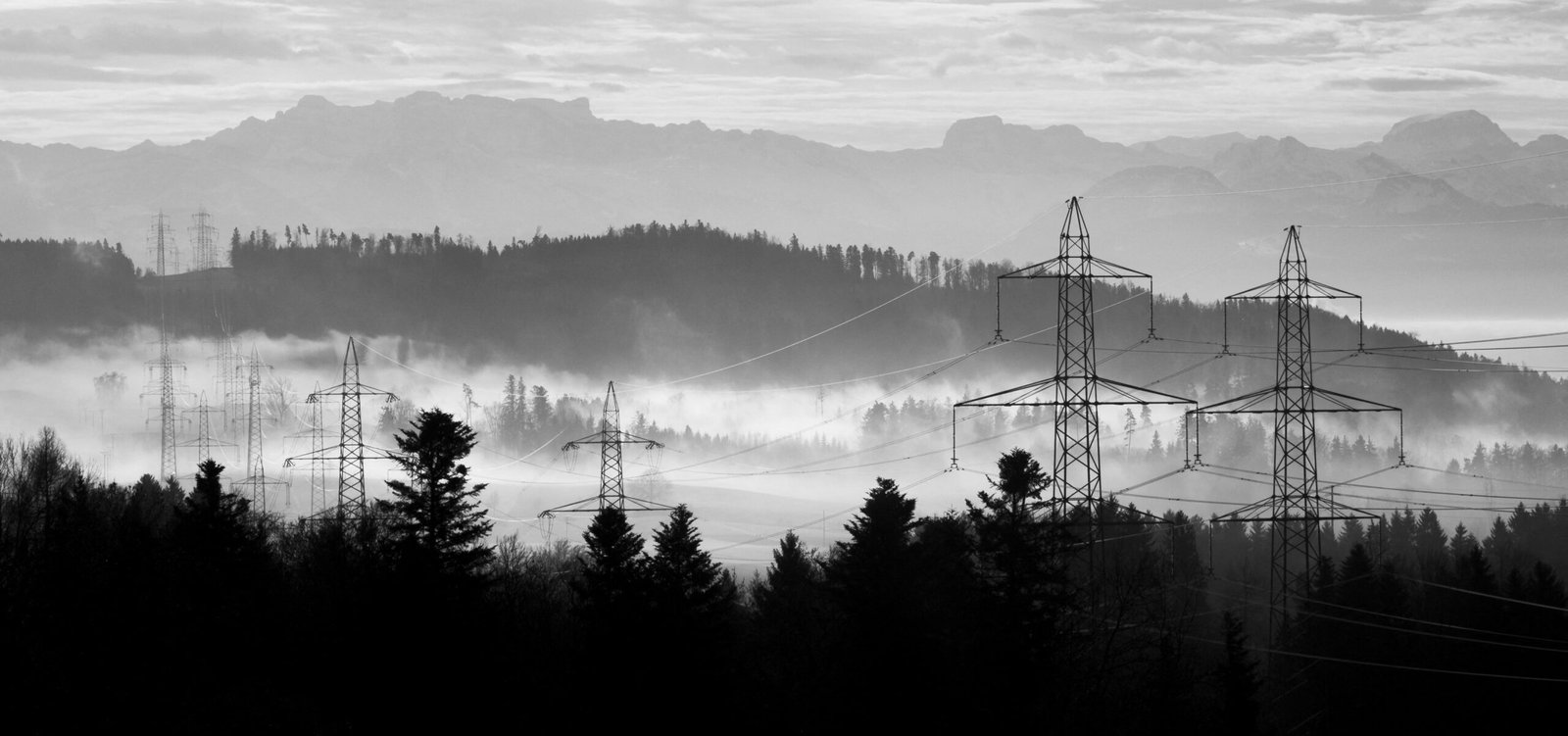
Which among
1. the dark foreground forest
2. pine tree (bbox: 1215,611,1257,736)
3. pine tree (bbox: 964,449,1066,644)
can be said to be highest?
pine tree (bbox: 964,449,1066,644)

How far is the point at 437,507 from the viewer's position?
51562mm

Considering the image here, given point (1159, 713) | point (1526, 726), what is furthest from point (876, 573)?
point (1526, 726)

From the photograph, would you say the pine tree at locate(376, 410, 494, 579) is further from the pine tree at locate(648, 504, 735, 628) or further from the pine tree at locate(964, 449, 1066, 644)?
the pine tree at locate(964, 449, 1066, 644)

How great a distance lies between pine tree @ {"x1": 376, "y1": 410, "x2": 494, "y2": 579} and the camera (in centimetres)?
5094

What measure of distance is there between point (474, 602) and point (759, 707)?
842 cm

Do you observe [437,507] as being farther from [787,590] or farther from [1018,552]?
[787,590]

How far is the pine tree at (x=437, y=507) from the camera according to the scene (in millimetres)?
50938

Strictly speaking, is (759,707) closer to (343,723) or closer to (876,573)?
(876,573)

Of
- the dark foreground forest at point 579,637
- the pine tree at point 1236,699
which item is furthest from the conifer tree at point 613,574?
the pine tree at point 1236,699

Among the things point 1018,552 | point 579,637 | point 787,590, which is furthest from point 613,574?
point 787,590

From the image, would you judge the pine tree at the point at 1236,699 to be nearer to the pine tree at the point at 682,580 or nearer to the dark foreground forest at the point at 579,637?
the dark foreground forest at the point at 579,637

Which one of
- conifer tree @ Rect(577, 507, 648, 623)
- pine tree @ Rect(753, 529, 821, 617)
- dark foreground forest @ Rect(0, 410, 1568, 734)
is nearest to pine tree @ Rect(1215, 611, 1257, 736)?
dark foreground forest @ Rect(0, 410, 1568, 734)

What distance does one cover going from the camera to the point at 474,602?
5066cm

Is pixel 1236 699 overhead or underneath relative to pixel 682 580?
underneath
